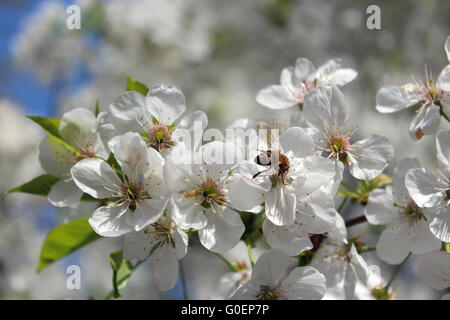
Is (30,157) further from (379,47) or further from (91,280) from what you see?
(379,47)

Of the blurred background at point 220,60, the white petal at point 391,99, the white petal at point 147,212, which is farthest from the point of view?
the blurred background at point 220,60

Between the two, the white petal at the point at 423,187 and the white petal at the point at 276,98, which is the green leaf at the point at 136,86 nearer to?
the white petal at the point at 276,98

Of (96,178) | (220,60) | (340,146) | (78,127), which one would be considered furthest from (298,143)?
(220,60)

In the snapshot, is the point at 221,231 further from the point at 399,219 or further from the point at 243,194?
the point at 399,219

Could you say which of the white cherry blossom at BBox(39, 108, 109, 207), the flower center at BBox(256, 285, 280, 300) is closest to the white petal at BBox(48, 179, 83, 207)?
the white cherry blossom at BBox(39, 108, 109, 207)

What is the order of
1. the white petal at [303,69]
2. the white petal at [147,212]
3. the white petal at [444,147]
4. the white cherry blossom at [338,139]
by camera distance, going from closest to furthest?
the white petal at [147,212] → the white petal at [444,147] → the white cherry blossom at [338,139] → the white petal at [303,69]

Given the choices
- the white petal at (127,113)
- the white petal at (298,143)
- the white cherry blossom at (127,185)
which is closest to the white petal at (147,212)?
the white cherry blossom at (127,185)

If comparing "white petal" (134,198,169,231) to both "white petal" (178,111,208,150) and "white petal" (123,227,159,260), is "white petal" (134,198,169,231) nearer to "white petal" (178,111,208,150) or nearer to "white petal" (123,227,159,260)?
"white petal" (123,227,159,260)

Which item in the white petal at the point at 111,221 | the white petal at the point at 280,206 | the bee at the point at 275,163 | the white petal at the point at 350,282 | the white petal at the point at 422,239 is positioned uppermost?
the bee at the point at 275,163
